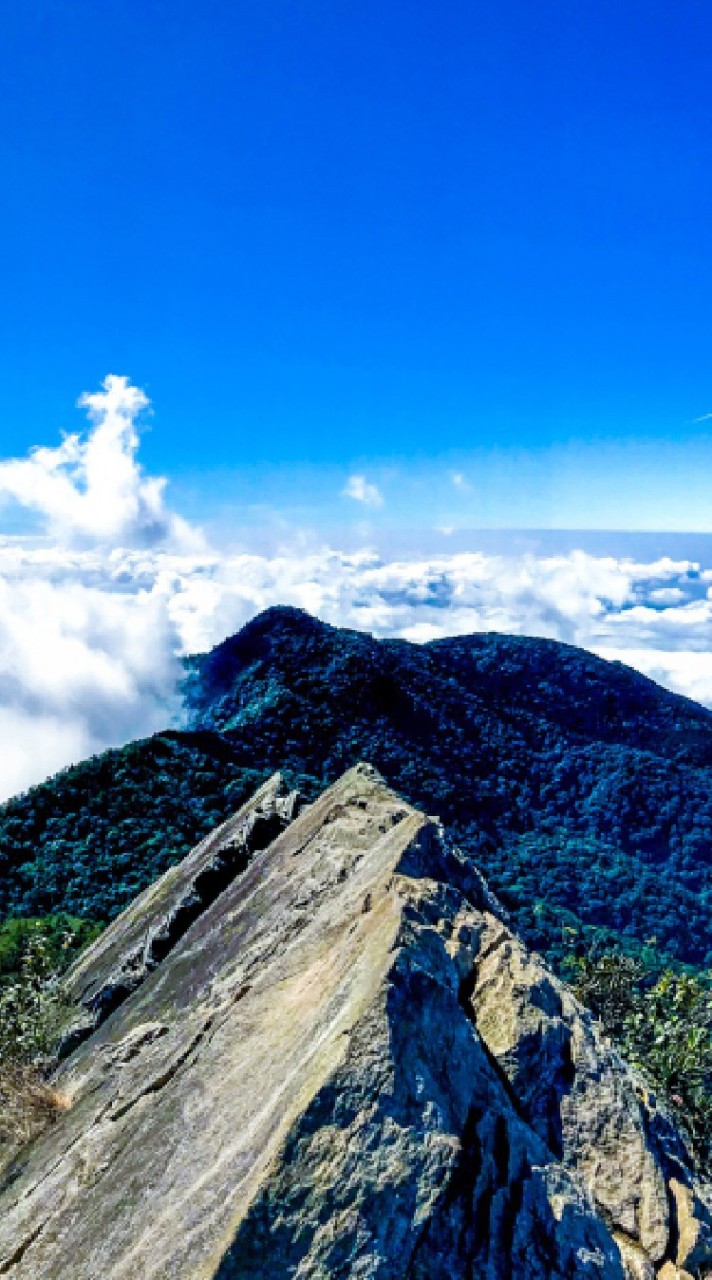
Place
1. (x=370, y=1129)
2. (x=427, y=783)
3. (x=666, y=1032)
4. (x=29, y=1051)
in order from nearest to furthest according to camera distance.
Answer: (x=370, y=1129)
(x=29, y=1051)
(x=666, y=1032)
(x=427, y=783)

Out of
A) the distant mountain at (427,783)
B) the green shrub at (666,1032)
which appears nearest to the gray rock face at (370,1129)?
the green shrub at (666,1032)

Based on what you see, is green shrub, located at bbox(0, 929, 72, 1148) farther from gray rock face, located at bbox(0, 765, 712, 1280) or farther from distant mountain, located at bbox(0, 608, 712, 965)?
distant mountain, located at bbox(0, 608, 712, 965)

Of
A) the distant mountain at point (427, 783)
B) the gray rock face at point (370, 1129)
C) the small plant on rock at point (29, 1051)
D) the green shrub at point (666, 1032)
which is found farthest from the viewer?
the distant mountain at point (427, 783)

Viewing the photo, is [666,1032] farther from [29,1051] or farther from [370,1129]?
[370,1129]

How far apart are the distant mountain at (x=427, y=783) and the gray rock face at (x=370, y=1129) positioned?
2713 inches

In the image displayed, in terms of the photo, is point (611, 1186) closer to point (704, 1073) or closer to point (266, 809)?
point (266, 809)

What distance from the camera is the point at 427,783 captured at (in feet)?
470

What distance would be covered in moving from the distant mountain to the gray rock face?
226 ft

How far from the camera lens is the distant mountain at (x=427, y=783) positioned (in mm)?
90750

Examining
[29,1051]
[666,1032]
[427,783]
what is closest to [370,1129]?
[29,1051]

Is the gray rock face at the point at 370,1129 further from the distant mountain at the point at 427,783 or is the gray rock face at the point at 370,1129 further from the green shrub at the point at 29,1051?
the distant mountain at the point at 427,783

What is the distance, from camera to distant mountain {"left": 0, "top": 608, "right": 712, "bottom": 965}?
90.8 meters

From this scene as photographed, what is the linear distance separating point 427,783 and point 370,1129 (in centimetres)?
13502

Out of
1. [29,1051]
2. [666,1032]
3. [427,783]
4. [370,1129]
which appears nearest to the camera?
[370,1129]
